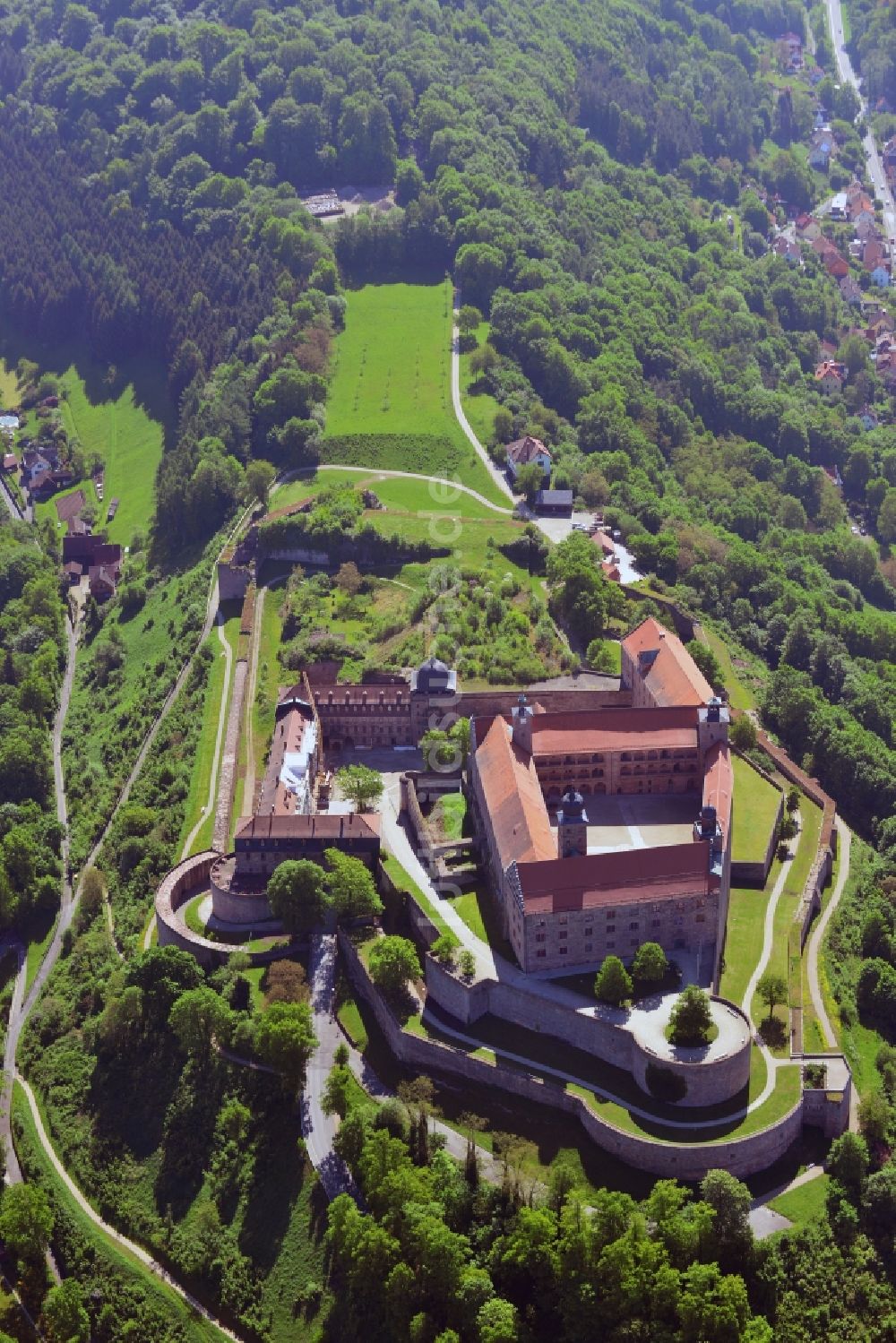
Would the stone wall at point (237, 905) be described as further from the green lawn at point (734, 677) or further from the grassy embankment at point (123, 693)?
the green lawn at point (734, 677)

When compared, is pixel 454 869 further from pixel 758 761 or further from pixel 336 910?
pixel 758 761

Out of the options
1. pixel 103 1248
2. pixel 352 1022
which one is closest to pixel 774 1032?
pixel 352 1022

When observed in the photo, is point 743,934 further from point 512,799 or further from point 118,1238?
point 118,1238

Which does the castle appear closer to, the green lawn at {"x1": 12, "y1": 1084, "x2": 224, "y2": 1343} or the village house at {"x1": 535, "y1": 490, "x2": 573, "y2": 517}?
the green lawn at {"x1": 12, "y1": 1084, "x2": 224, "y2": 1343}

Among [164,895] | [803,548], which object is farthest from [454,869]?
[803,548]

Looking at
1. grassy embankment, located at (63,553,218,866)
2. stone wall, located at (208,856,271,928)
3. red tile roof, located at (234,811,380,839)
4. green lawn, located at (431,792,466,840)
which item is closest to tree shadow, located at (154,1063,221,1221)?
stone wall, located at (208,856,271,928)

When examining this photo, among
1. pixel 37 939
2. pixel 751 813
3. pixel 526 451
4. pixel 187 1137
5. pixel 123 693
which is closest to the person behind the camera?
pixel 187 1137

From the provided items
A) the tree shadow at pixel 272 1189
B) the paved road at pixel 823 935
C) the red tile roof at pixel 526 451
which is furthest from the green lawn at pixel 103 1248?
the red tile roof at pixel 526 451
